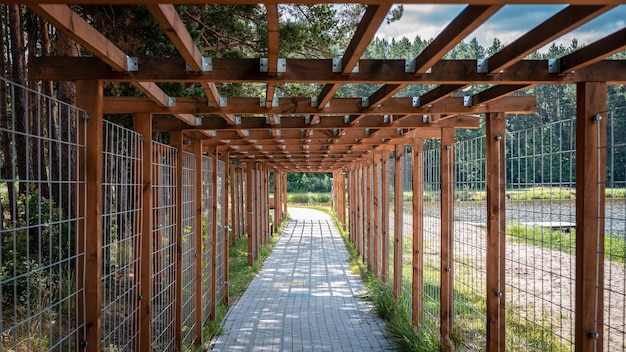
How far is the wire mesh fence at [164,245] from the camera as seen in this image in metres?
5.06

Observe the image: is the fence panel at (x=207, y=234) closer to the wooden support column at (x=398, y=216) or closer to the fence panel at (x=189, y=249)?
the fence panel at (x=189, y=249)

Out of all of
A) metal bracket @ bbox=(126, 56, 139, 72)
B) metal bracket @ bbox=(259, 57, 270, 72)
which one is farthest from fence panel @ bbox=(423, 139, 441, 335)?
metal bracket @ bbox=(126, 56, 139, 72)

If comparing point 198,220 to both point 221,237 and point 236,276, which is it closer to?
point 221,237

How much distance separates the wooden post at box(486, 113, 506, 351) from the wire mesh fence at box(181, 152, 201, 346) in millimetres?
3144

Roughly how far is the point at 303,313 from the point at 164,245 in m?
3.67

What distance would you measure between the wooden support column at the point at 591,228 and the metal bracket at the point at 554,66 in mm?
244

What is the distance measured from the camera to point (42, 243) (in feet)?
22.6

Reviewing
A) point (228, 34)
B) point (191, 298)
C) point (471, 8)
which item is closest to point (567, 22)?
point (471, 8)

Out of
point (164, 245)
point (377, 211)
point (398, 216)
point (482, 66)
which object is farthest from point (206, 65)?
point (377, 211)

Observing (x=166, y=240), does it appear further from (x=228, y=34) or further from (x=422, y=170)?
(x=228, y=34)

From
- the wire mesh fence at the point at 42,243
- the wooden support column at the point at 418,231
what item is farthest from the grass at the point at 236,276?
the wooden support column at the point at 418,231

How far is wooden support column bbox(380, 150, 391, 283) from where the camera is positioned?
9.74 metres

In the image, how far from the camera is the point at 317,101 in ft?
15.1

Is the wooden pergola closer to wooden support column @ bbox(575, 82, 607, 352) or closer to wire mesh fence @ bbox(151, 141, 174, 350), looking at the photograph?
wooden support column @ bbox(575, 82, 607, 352)
